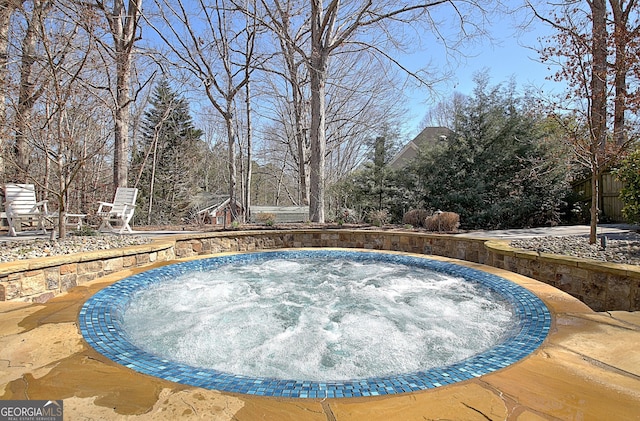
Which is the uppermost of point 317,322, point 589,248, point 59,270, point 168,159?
point 168,159

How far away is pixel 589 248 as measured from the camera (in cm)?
474

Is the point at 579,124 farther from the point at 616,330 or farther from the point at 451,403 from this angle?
the point at 451,403

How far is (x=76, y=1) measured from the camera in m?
5.66

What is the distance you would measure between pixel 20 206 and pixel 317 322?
617cm

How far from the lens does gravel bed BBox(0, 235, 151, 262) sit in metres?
3.87

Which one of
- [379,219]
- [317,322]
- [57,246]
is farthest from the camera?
[379,219]

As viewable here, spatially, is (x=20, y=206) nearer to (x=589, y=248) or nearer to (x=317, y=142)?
(x=317, y=142)

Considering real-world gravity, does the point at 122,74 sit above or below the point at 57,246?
above

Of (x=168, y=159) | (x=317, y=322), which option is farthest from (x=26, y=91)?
(x=168, y=159)

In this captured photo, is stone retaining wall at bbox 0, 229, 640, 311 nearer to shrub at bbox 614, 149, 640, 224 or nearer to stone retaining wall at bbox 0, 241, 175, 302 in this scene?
stone retaining wall at bbox 0, 241, 175, 302

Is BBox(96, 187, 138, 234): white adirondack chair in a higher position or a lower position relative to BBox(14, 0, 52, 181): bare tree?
lower

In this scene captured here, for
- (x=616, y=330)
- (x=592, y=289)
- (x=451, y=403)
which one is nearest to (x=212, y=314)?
(x=451, y=403)

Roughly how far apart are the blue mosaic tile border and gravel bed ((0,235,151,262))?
101 centimetres

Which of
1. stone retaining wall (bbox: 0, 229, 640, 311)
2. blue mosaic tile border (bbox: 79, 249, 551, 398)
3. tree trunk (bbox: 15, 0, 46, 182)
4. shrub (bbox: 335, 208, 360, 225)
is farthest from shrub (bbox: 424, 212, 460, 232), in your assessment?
tree trunk (bbox: 15, 0, 46, 182)
